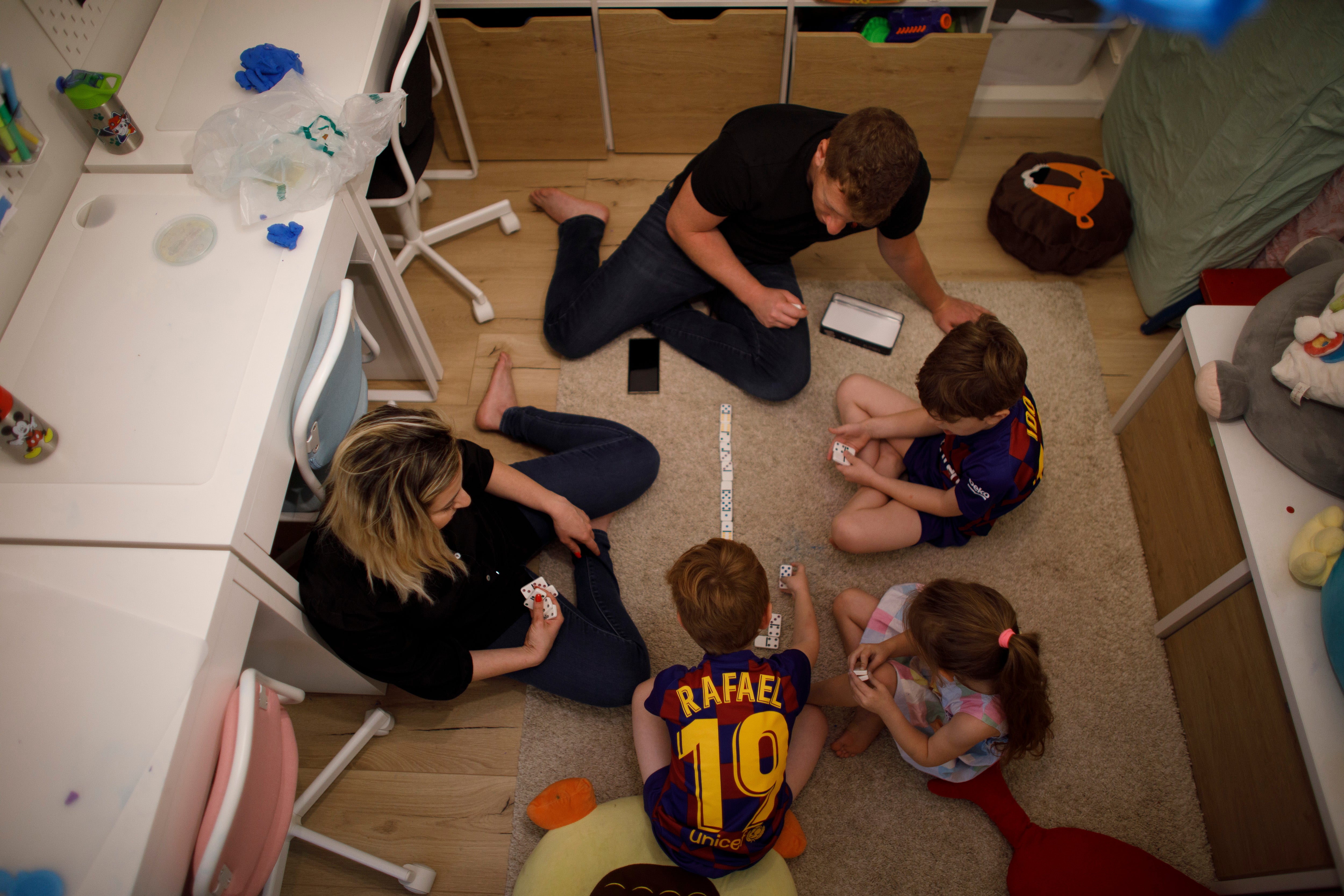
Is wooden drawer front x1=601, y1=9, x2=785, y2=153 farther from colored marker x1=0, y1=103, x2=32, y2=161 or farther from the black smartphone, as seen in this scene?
colored marker x1=0, y1=103, x2=32, y2=161

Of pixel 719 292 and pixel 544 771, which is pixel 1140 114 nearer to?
pixel 719 292

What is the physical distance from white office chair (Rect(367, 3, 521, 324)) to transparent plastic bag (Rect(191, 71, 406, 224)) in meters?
0.18

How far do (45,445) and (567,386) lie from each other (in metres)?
1.17

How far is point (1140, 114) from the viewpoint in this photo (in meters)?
2.28

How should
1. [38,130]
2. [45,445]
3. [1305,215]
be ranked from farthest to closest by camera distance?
[1305,215] → [38,130] → [45,445]

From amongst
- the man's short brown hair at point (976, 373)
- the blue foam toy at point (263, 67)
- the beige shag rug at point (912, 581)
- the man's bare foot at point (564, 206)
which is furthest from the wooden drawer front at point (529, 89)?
the man's short brown hair at point (976, 373)

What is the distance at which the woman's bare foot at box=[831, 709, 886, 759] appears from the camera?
1.69 m

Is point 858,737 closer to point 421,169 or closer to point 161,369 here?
A: point 161,369

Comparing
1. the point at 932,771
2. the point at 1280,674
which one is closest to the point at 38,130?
the point at 932,771

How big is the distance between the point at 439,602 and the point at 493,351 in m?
0.97

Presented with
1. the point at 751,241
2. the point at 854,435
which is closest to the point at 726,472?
the point at 854,435

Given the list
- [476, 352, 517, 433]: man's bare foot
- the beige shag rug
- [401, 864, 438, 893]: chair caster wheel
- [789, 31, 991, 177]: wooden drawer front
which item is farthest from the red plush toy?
[789, 31, 991, 177]: wooden drawer front

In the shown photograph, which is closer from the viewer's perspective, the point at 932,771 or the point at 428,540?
the point at 428,540

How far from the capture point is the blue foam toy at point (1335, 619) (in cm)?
131
